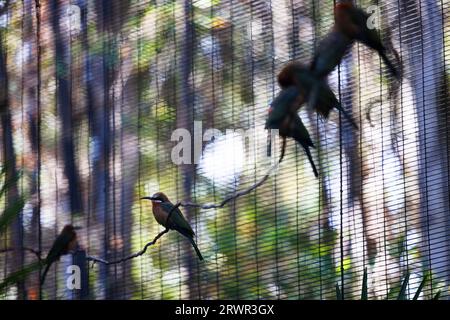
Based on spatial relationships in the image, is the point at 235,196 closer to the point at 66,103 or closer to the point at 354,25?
the point at 66,103

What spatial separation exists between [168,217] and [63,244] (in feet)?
1.15

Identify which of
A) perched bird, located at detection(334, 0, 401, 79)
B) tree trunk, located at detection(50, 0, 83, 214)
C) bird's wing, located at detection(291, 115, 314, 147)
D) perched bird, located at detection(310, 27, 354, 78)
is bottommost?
perched bird, located at detection(310, 27, 354, 78)

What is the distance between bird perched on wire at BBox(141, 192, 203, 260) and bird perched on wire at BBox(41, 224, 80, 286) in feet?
0.88

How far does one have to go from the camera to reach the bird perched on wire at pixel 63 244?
279 centimetres

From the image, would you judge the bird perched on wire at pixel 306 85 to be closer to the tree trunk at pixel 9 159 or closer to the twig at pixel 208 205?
the twig at pixel 208 205

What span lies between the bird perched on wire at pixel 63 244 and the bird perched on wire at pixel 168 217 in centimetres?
27

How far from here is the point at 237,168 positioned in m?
2.74

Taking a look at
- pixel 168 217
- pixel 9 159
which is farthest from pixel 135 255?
pixel 9 159

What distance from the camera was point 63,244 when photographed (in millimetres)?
2814

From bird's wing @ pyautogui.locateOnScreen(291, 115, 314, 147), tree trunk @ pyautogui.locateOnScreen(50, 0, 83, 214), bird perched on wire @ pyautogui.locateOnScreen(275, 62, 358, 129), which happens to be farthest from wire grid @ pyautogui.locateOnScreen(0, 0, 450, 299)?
bird perched on wire @ pyautogui.locateOnScreen(275, 62, 358, 129)

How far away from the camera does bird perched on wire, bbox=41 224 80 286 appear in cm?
279

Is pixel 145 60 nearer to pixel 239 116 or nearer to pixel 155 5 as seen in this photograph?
pixel 155 5

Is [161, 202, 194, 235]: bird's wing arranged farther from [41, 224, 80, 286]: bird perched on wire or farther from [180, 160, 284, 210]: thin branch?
[41, 224, 80, 286]: bird perched on wire

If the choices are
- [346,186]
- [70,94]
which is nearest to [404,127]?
[346,186]
